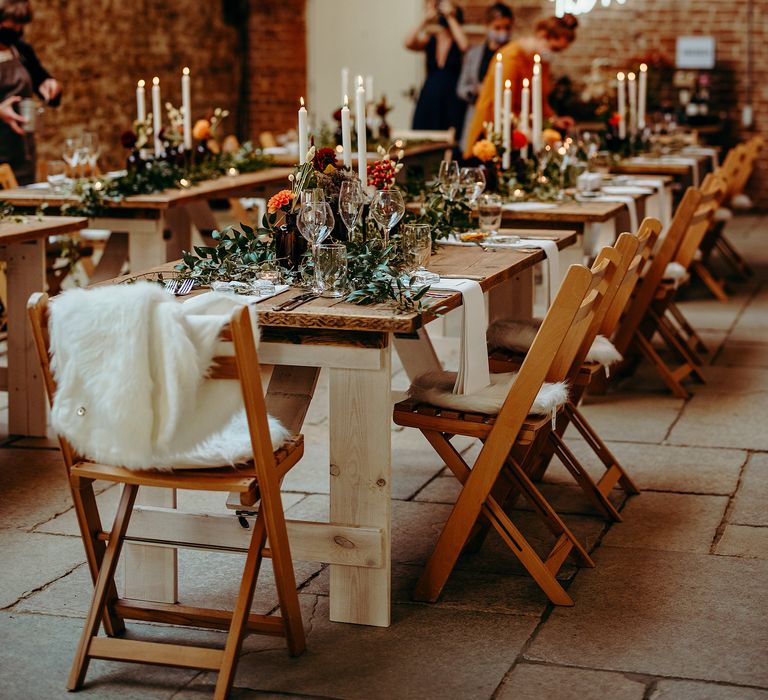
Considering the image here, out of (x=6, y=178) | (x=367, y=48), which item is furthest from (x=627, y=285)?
(x=367, y=48)

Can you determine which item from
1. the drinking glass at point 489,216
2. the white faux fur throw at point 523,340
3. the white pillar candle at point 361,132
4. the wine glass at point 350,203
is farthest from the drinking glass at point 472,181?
the wine glass at point 350,203

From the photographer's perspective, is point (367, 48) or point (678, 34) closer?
point (678, 34)

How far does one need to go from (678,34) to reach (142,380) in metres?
10.8

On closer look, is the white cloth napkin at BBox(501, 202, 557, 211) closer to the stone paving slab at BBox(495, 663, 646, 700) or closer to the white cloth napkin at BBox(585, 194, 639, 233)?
the white cloth napkin at BBox(585, 194, 639, 233)

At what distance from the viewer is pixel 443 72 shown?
1015cm

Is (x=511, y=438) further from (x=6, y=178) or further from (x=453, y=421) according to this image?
(x=6, y=178)

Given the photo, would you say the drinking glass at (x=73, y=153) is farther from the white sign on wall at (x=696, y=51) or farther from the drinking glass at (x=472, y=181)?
the white sign on wall at (x=696, y=51)

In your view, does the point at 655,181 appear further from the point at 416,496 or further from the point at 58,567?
the point at 58,567

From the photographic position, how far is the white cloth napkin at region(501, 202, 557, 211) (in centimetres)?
525

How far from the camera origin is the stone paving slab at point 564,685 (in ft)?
8.96

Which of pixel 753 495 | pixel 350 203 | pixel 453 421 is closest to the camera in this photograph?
pixel 453 421

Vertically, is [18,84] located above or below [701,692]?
above

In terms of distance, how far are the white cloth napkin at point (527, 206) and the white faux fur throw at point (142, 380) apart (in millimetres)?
2710

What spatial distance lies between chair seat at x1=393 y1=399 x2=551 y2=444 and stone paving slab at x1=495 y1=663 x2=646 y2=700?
24.0 inches
